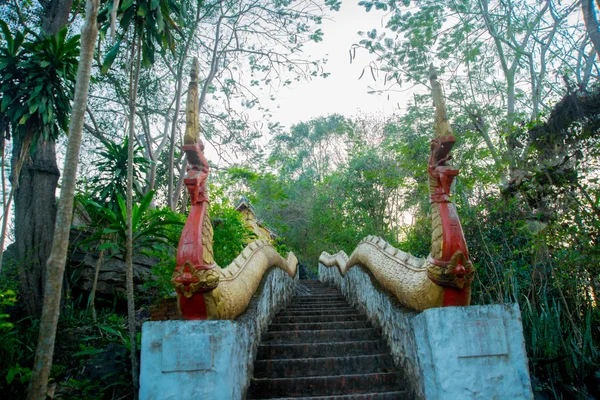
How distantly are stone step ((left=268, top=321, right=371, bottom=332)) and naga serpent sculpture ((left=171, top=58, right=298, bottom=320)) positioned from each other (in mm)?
1376

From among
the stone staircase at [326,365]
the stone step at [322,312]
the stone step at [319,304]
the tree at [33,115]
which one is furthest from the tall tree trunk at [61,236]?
→ the stone step at [319,304]

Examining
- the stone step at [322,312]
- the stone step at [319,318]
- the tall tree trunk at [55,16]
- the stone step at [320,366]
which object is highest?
the tall tree trunk at [55,16]

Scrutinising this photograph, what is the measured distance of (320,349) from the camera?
3912 mm

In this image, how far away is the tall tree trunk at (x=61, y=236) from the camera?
2725 millimetres

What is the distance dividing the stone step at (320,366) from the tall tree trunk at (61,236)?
1712mm

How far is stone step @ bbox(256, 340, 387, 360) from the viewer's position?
3896 mm

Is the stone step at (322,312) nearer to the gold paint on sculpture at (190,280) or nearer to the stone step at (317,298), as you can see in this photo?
the stone step at (317,298)

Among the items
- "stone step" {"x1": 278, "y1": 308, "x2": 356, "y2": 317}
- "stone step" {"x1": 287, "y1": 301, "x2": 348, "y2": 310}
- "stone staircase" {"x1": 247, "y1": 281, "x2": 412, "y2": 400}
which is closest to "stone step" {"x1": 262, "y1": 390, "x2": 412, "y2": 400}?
"stone staircase" {"x1": 247, "y1": 281, "x2": 412, "y2": 400}

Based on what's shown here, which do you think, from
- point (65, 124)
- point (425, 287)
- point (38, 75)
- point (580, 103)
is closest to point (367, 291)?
point (425, 287)

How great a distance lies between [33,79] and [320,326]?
522 cm

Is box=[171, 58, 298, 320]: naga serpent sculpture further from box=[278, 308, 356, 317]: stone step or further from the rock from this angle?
the rock

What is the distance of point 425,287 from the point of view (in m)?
2.96

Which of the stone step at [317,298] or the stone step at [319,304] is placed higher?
the stone step at [317,298]

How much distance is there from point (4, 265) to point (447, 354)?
6494 millimetres
